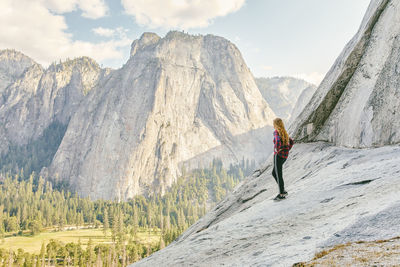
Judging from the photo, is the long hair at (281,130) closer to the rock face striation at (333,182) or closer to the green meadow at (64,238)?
the rock face striation at (333,182)

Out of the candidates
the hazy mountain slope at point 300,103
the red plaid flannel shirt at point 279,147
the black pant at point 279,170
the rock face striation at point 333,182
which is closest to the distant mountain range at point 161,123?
the hazy mountain slope at point 300,103

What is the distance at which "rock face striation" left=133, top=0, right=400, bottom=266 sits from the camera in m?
A: 5.40

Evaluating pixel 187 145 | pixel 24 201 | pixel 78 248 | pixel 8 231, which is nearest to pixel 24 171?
pixel 24 201

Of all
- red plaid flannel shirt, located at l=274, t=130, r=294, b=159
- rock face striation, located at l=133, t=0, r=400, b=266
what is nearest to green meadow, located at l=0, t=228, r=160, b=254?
rock face striation, located at l=133, t=0, r=400, b=266

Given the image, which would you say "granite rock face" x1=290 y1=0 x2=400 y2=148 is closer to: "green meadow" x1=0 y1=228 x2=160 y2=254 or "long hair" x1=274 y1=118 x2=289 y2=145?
"long hair" x1=274 y1=118 x2=289 y2=145

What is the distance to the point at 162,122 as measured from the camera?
156000mm

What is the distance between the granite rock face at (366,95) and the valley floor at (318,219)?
2.54ft

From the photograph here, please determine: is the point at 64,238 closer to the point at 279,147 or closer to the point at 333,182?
the point at 279,147

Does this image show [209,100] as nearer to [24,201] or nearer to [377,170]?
[24,201]

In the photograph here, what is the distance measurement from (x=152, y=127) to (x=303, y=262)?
149m

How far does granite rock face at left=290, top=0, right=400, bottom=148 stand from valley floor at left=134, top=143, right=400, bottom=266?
774mm

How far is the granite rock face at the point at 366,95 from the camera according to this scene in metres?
9.50

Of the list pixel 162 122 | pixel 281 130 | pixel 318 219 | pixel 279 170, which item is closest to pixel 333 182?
pixel 279 170

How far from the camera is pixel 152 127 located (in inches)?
5950
